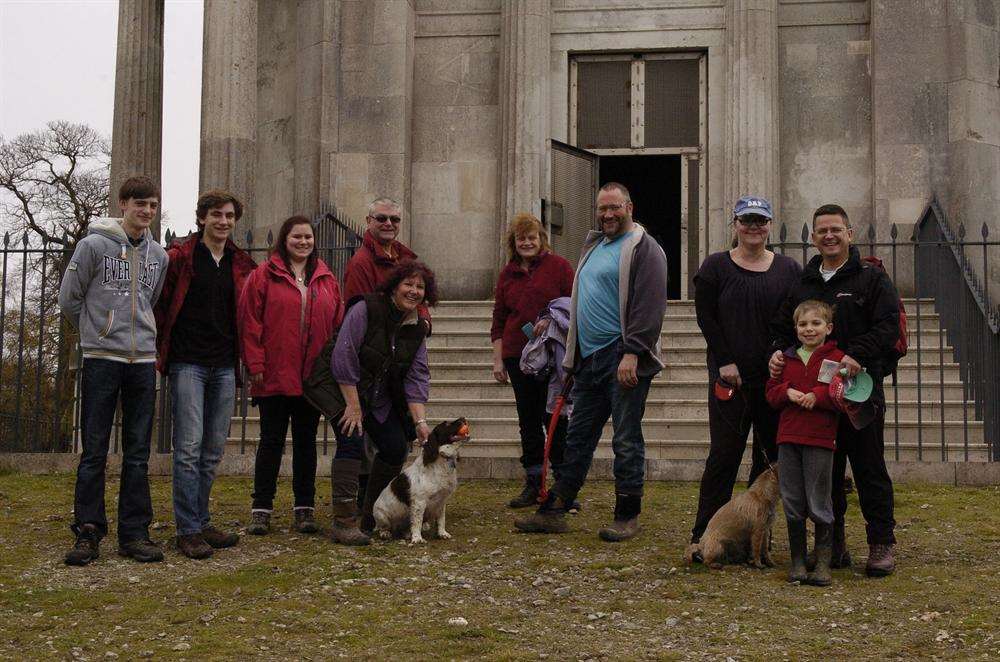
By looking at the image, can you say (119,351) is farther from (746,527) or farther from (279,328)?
(746,527)

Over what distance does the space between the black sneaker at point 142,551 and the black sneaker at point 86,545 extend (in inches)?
5.7

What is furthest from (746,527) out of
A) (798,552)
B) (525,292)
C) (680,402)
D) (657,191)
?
(657,191)

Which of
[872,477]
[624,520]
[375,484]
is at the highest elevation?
[872,477]

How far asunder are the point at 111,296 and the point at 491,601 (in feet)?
8.51

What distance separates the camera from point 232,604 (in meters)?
5.91

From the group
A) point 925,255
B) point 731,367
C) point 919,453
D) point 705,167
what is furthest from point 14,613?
point 705,167

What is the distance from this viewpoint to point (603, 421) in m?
7.49

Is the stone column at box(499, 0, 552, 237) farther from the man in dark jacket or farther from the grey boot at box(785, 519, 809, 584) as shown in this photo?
the grey boot at box(785, 519, 809, 584)

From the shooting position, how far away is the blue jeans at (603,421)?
7.25 metres

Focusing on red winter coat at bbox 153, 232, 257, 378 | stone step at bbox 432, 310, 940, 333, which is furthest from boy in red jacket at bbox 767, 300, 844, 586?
stone step at bbox 432, 310, 940, 333

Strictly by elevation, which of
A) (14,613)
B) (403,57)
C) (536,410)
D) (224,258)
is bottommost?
(14,613)

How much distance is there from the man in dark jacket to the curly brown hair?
206 centimetres

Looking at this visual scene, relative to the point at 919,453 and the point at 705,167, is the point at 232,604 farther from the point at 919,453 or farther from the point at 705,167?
the point at 705,167

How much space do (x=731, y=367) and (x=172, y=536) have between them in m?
3.45
